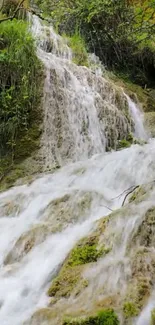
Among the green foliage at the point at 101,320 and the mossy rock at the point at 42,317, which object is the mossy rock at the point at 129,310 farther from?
the mossy rock at the point at 42,317

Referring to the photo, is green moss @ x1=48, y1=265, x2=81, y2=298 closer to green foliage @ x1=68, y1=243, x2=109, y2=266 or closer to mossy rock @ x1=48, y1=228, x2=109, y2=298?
mossy rock @ x1=48, y1=228, x2=109, y2=298

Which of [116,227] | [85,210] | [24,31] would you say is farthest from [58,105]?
[116,227]

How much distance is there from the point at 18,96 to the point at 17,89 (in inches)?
6.2

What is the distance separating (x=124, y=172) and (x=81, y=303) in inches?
104

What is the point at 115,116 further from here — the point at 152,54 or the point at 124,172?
the point at 152,54

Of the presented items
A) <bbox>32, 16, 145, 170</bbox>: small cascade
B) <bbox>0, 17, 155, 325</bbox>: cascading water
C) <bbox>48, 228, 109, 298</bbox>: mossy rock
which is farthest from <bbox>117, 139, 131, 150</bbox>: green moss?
<bbox>48, 228, 109, 298</bbox>: mossy rock

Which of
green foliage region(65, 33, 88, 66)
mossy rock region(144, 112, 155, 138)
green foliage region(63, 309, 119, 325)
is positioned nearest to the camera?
green foliage region(63, 309, 119, 325)

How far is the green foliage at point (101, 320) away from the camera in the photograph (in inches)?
79.1

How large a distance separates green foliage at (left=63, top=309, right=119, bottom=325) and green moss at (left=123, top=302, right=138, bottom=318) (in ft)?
0.20

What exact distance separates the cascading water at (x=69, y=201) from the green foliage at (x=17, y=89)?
23 centimetres

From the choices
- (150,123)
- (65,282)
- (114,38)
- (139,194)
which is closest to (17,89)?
(150,123)

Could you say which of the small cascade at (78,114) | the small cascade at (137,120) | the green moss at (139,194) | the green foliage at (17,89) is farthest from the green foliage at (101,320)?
the small cascade at (137,120)

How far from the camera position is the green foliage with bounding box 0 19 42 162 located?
254 inches

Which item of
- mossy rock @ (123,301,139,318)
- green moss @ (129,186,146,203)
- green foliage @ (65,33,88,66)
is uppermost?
green foliage @ (65,33,88,66)
